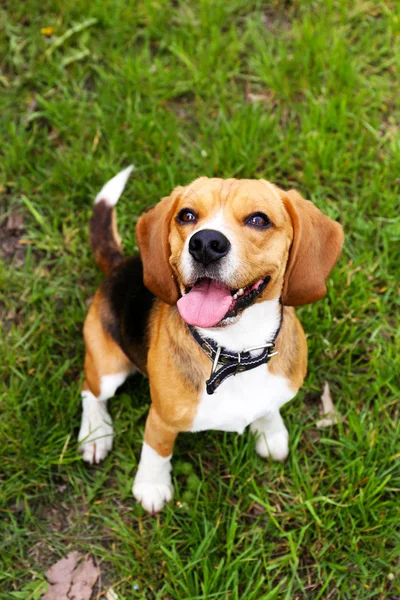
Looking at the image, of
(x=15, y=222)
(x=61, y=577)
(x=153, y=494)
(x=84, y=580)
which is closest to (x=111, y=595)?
(x=84, y=580)

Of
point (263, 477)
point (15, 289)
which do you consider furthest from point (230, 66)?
point (263, 477)

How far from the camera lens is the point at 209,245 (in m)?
2.96

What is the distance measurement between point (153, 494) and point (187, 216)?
6.02ft

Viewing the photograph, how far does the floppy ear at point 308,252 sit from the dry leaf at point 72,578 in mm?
2073

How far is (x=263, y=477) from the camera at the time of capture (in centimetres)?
440

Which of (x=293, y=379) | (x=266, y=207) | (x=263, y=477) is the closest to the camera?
(x=266, y=207)

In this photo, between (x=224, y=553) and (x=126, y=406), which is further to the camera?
(x=126, y=406)

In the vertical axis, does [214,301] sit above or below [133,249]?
above

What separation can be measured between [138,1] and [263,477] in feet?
13.9

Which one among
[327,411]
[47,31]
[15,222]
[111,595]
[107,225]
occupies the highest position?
[47,31]

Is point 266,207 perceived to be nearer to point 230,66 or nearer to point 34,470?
point 34,470

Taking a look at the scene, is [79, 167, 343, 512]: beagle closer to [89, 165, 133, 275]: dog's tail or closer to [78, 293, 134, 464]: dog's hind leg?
[78, 293, 134, 464]: dog's hind leg

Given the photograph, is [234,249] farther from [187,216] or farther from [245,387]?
[245,387]

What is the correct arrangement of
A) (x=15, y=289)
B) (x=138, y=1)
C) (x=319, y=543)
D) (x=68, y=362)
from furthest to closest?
(x=138, y=1) → (x=15, y=289) → (x=68, y=362) → (x=319, y=543)
